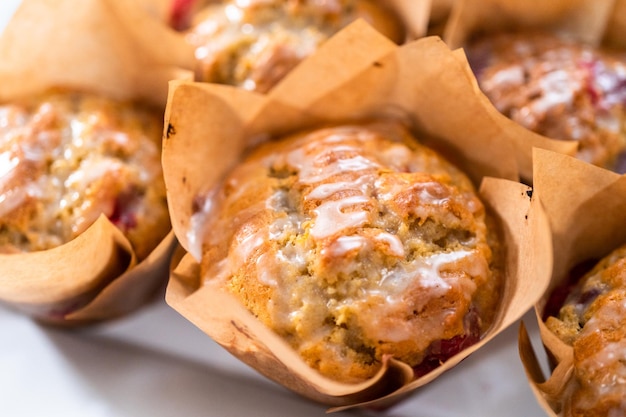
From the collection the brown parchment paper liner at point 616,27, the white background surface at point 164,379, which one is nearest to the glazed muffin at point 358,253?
the white background surface at point 164,379

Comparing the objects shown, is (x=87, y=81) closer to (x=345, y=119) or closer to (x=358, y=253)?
(x=345, y=119)

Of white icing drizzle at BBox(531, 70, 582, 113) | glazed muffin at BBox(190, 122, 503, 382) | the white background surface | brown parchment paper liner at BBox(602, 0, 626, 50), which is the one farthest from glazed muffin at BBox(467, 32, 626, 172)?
the white background surface

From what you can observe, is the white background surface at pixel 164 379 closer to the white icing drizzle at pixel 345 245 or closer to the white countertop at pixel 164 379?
the white countertop at pixel 164 379

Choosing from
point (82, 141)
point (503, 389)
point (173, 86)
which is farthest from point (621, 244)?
point (82, 141)

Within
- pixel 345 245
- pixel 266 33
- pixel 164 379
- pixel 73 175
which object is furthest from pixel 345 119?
pixel 164 379

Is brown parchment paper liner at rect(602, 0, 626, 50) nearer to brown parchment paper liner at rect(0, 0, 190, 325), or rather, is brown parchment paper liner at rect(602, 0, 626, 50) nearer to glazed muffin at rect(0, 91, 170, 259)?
brown parchment paper liner at rect(0, 0, 190, 325)

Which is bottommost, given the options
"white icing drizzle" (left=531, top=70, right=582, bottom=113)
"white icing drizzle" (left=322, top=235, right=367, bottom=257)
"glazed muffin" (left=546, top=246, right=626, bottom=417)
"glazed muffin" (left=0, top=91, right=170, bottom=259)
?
"glazed muffin" (left=546, top=246, right=626, bottom=417)

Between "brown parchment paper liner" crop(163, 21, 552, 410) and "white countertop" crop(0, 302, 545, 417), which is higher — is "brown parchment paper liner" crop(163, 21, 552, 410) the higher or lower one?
the higher one
